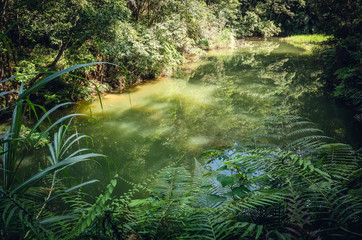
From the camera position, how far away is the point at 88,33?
5105mm

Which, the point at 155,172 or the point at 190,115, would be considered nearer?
the point at 155,172

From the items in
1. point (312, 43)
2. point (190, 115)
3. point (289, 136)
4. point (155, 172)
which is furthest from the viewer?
point (312, 43)

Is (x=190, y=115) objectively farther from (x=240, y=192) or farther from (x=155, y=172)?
(x=240, y=192)

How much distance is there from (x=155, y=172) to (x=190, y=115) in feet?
7.38

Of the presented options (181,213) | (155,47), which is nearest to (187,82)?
(155,47)

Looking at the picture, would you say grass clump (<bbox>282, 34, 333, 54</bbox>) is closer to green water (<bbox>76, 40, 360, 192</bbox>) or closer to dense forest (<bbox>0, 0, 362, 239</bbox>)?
green water (<bbox>76, 40, 360, 192</bbox>)

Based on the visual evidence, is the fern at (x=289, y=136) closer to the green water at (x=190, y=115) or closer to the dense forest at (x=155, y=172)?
the dense forest at (x=155, y=172)

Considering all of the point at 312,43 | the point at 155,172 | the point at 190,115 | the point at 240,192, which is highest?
the point at 312,43

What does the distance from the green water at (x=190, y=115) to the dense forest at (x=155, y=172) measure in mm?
255

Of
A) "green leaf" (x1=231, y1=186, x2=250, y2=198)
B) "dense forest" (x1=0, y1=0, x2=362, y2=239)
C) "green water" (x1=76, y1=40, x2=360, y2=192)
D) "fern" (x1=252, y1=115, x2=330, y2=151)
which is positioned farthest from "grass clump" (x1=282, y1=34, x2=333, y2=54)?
"green leaf" (x1=231, y1=186, x2=250, y2=198)

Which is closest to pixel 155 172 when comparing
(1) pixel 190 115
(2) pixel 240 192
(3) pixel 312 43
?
(2) pixel 240 192

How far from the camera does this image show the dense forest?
0.78 m

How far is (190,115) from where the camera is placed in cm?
481

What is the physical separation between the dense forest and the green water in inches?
10.0
